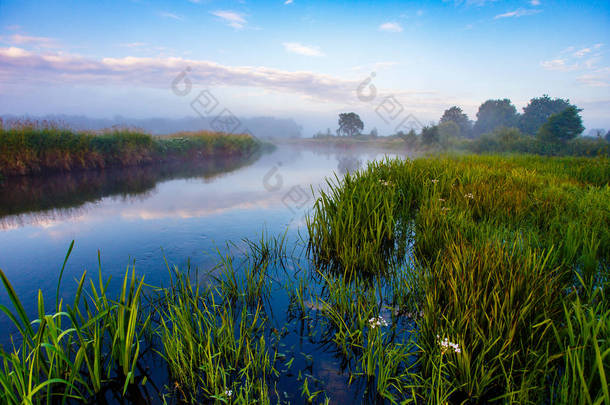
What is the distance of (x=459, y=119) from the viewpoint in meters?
74.7

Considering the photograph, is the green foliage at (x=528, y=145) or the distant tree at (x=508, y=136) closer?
the green foliage at (x=528, y=145)

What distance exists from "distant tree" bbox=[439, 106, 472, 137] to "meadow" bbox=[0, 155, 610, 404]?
7158 centimetres

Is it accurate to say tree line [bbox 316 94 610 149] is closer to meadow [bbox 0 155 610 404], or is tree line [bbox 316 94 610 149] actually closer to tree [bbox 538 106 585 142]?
tree [bbox 538 106 585 142]

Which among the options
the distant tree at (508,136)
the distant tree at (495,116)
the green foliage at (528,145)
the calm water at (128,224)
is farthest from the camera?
the distant tree at (495,116)

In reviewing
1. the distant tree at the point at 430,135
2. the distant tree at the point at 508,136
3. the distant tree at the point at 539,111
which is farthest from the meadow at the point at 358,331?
the distant tree at the point at 539,111

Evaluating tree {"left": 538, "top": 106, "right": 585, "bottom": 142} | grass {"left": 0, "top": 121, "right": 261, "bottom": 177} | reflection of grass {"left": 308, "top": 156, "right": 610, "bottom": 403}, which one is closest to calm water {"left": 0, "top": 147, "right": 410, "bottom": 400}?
A: grass {"left": 0, "top": 121, "right": 261, "bottom": 177}

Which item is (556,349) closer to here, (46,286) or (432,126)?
(46,286)

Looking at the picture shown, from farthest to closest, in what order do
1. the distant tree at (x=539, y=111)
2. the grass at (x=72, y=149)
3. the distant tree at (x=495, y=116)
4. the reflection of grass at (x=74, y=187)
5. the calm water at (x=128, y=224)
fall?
1. the distant tree at (x=495, y=116)
2. the distant tree at (x=539, y=111)
3. the grass at (x=72, y=149)
4. the reflection of grass at (x=74, y=187)
5. the calm water at (x=128, y=224)

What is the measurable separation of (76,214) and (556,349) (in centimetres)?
1011

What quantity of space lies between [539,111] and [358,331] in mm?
89965

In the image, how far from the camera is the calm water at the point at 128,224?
14.7 feet

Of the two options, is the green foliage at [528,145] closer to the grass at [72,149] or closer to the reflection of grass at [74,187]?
the reflection of grass at [74,187]

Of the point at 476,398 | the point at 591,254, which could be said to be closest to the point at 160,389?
the point at 476,398

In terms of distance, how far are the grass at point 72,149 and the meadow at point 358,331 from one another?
12.8 meters
